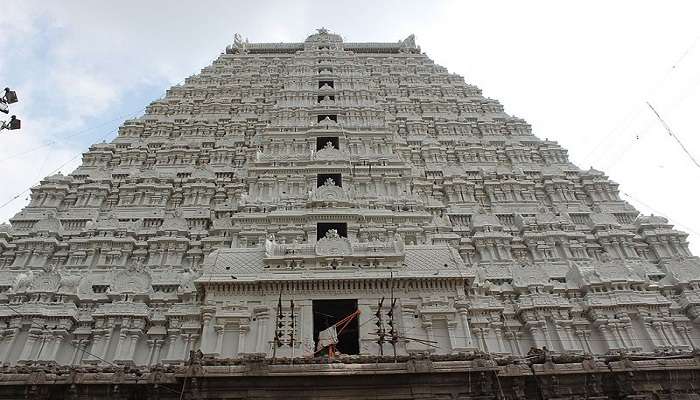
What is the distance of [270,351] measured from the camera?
15.6m

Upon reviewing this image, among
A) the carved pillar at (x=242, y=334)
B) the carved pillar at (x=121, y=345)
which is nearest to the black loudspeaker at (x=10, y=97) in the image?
the carved pillar at (x=121, y=345)

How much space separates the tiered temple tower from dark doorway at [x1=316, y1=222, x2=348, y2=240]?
0.42 feet

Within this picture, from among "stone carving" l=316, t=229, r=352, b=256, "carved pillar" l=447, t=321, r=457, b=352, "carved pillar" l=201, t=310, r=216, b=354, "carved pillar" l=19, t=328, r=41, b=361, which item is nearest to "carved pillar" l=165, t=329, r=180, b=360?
"carved pillar" l=201, t=310, r=216, b=354

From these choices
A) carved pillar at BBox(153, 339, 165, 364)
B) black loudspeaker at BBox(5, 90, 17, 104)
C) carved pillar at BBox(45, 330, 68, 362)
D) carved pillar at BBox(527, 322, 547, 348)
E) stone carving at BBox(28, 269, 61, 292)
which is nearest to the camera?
black loudspeaker at BBox(5, 90, 17, 104)

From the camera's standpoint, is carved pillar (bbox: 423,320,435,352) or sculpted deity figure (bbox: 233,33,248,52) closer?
carved pillar (bbox: 423,320,435,352)

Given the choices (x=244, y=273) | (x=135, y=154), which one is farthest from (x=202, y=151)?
(x=244, y=273)

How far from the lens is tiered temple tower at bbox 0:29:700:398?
1683 centimetres

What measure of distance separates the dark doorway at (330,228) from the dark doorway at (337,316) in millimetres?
4309

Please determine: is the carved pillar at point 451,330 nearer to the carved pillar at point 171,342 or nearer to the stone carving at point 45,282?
the carved pillar at point 171,342

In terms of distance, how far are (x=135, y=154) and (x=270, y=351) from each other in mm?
16966

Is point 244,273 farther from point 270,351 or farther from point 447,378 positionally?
point 447,378

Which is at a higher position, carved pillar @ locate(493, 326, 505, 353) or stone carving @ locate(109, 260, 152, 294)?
stone carving @ locate(109, 260, 152, 294)

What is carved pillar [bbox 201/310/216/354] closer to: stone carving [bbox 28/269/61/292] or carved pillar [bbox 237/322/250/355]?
carved pillar [bbox 237/322/250/355]

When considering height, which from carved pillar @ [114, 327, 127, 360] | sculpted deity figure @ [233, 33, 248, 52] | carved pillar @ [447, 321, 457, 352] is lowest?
carved pillar @ [447, 321, 457, 352]
